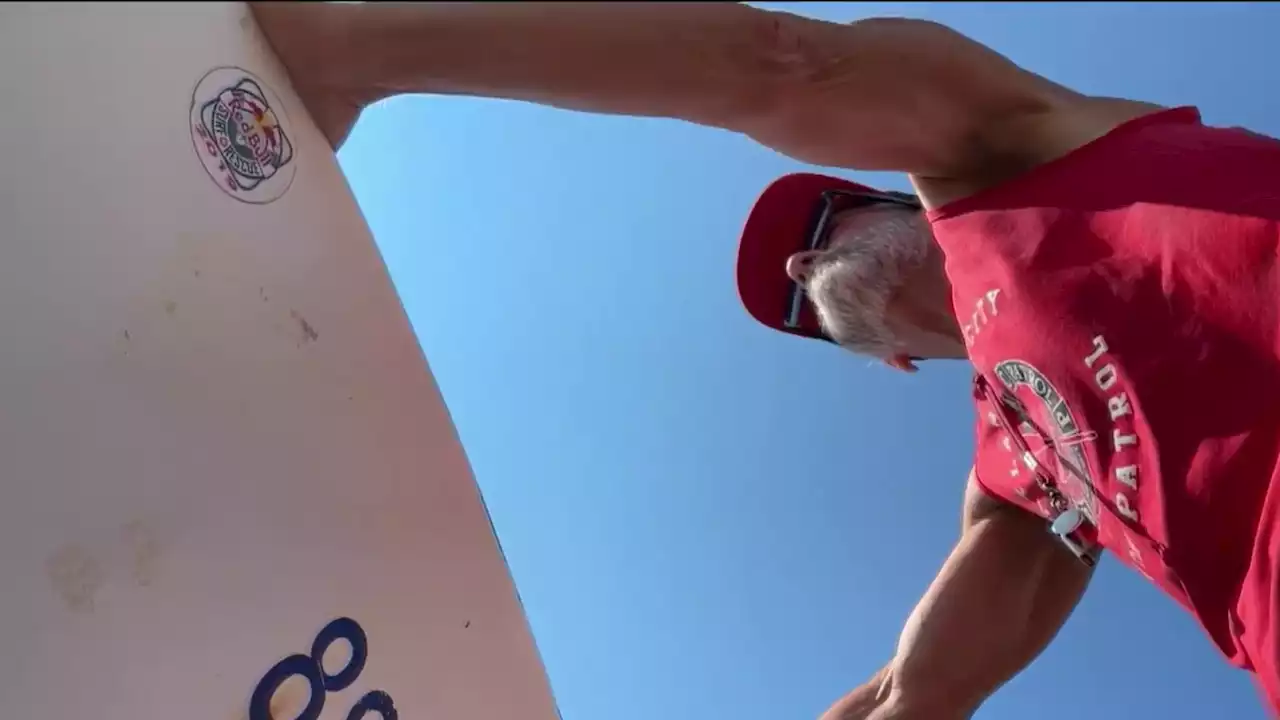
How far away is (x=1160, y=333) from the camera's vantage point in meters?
0.69

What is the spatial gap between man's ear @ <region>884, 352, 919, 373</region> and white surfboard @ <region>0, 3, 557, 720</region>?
46 centimetres

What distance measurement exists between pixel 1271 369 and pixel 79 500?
77 cm

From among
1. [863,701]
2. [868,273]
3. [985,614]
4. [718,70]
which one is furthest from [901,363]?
[718,70]

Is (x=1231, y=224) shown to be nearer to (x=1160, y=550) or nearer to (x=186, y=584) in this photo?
(x=1160, y=550)

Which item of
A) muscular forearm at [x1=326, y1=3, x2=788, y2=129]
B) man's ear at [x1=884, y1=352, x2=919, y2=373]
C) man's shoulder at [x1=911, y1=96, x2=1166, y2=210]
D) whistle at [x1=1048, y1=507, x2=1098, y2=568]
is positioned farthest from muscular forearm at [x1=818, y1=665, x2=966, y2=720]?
muscular forearm at [x1=326, y1=3, x2=788, y2=129]

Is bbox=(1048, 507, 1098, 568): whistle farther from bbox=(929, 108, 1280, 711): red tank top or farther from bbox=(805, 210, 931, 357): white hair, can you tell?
bbox=(805, 210, 931, 357): white hair

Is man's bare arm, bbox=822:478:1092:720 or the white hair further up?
the white hair

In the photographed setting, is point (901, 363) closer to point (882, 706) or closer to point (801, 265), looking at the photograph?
point (801, 265)

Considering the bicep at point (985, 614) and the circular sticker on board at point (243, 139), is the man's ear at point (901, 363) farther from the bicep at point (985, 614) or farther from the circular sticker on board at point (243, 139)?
the circular sticker on board at point (243, 139)

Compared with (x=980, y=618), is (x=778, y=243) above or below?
above

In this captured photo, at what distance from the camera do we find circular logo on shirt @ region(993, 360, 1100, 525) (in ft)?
2.59

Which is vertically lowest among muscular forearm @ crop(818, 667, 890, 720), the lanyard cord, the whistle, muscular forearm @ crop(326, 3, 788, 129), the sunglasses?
muscular forearm @ crop(818, 667, 890, 720)

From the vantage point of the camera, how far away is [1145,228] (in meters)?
0.70

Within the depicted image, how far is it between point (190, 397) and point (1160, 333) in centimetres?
66
